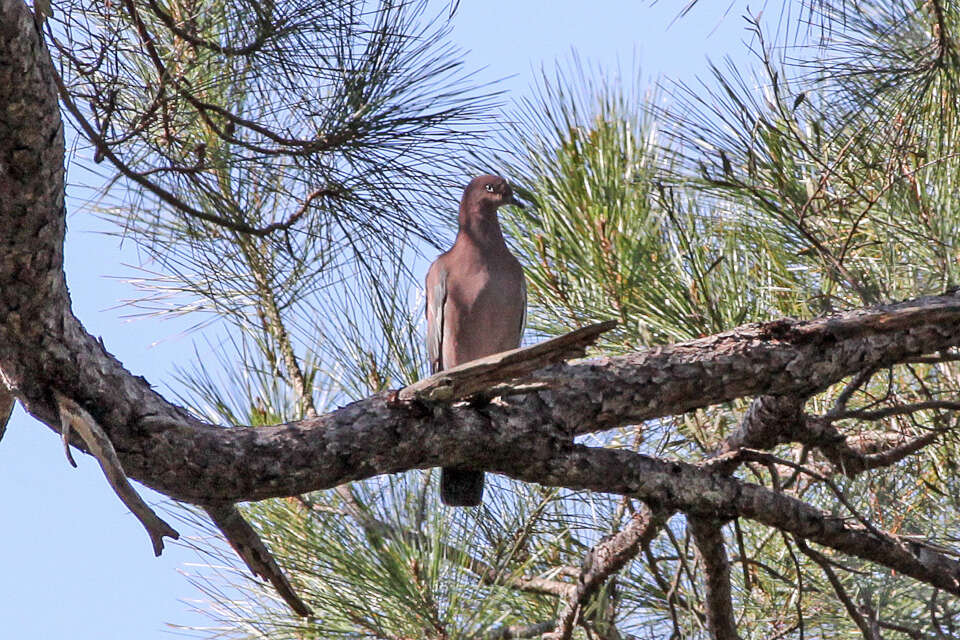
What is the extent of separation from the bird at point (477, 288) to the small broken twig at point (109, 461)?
1.42 metres

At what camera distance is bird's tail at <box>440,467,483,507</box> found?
243 centimetres

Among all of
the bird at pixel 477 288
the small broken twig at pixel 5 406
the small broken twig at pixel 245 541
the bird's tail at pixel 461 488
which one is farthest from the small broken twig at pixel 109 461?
the bird at pixel 477 288

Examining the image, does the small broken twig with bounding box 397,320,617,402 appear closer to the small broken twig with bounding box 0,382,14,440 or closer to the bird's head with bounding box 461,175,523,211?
the small broken twig with bounding box 0,382,14,440

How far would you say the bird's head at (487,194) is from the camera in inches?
109

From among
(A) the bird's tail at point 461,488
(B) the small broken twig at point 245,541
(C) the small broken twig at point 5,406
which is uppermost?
(A) the bird's tail at point 461,488

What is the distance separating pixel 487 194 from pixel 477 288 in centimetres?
25

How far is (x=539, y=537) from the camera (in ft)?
8.73

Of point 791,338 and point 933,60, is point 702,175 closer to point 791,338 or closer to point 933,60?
point 933,60

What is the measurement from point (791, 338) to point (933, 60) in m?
0.78

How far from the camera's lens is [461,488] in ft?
8.00

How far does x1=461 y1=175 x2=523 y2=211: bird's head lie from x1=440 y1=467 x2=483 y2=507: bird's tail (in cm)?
71

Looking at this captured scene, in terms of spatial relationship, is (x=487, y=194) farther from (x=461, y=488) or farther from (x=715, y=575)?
(x=715, y=575)

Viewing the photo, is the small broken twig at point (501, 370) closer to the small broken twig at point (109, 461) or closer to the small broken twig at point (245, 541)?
the small broken twig at point (245, 541)

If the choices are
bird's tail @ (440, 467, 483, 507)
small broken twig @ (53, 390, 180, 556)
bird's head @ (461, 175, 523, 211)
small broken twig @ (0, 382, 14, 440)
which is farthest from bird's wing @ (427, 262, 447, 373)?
small broken twig @ (53, 390, 180, 556)
